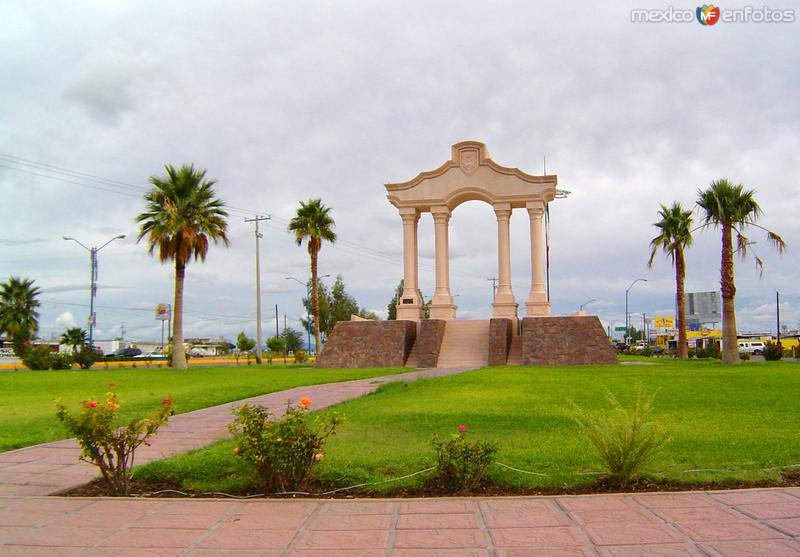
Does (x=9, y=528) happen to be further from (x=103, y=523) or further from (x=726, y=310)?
(x=726, y=310)

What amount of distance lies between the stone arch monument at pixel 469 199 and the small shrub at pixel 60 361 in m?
20.1

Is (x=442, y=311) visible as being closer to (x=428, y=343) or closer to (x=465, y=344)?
(x=465, y=344)

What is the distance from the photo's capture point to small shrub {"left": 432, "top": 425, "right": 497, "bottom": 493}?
253 inches

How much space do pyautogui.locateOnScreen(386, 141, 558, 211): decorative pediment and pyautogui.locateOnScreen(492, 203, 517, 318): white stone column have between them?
62 cm

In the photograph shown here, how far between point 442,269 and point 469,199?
4.02 meters

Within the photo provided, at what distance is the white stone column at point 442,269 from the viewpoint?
34812 mm

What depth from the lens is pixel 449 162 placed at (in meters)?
34.5

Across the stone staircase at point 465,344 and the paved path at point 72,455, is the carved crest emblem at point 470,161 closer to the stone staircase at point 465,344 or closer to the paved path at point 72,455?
the stone staircase at point 465,344

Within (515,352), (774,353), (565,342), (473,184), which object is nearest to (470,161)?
(473,184)

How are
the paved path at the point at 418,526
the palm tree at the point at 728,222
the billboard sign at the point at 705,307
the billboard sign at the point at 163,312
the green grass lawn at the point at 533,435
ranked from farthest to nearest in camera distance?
the billboard sign at the point at 705,307 < the billboard sign at the point at 163,312 < the palm tree at the point at 728,222 < the green grass lawn at the point at 533,435 < the paved path at the point at 418,526

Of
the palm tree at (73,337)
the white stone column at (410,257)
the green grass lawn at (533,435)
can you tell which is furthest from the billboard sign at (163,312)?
the green grass lawn at (533,435)

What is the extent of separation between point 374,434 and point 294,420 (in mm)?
3108

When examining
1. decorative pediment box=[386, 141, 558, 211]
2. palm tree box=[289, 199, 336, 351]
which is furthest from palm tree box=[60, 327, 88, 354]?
decorative pediment box=[386, 141, 558, 211]

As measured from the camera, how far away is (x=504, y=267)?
1364 inches
